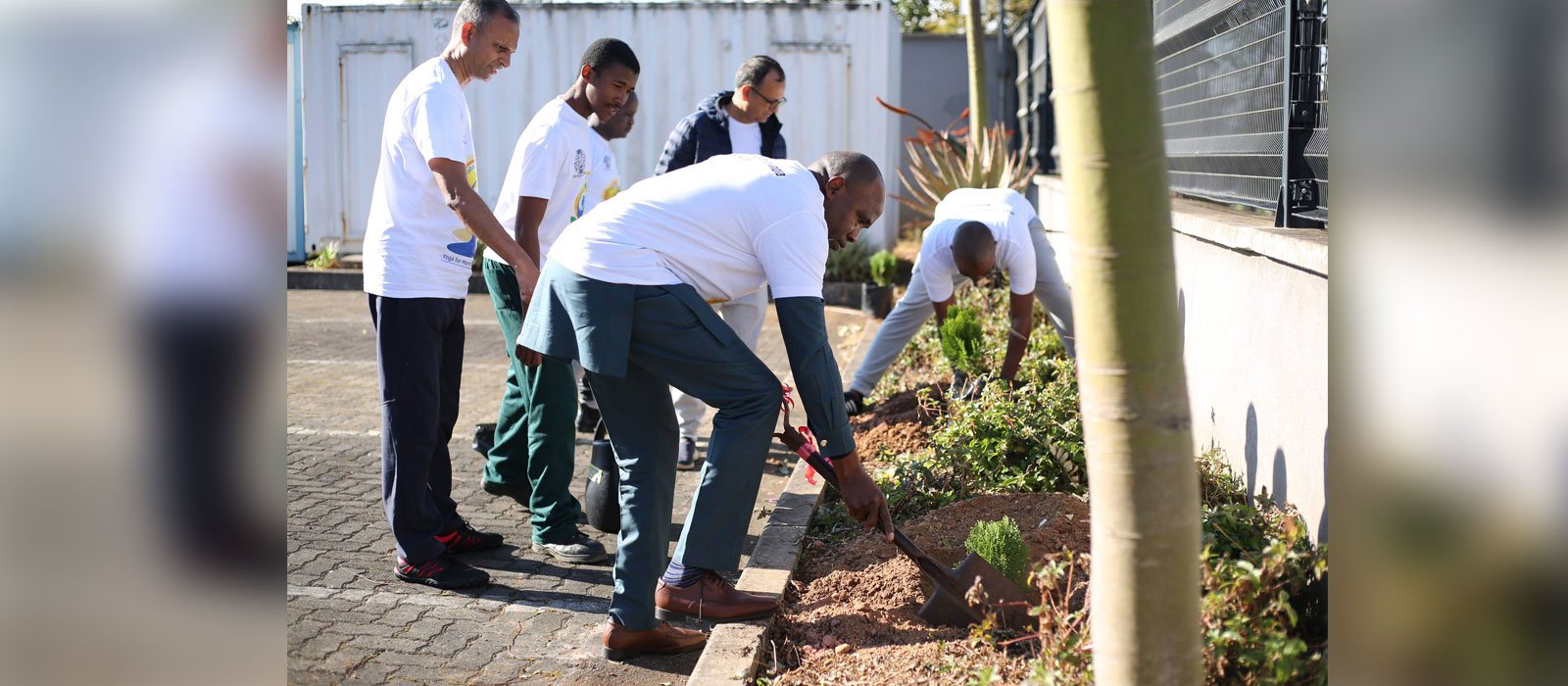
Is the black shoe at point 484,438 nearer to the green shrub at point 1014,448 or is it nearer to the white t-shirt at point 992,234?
the green shrub at point 1014,448

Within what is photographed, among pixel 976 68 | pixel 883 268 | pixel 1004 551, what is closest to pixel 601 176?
pixel 1004 551

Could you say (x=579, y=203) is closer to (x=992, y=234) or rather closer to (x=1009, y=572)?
(x=992, y=234)

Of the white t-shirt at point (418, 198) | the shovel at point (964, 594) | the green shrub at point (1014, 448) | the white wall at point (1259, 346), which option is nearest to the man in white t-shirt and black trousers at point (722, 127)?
the green shrub at point (1014, 448)

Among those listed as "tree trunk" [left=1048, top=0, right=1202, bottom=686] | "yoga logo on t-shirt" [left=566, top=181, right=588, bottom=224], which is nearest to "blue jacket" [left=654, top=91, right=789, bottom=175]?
"yoga logo on t-shirt" [left=566, top=181, right=588, bottom=224]

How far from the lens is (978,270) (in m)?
6.24

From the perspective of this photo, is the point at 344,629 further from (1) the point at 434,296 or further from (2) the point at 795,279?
(2) the point at 795,279

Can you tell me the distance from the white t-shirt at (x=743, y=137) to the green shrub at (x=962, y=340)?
142 centimetres

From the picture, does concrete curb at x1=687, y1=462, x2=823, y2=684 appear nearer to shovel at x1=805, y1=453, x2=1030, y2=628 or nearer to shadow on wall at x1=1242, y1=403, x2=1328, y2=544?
shovel at x1=805, y1=453, x2=1030, y2=628

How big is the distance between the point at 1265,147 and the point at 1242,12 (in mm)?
788

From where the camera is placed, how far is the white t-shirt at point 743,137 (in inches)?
255

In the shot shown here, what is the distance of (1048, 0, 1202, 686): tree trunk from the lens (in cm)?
204
